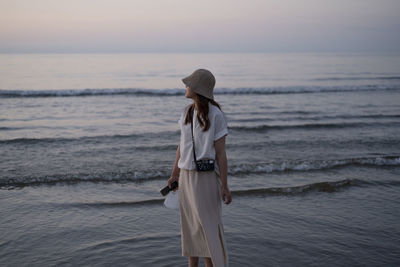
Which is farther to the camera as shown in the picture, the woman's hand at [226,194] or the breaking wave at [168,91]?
the breaking wave at [168,91]

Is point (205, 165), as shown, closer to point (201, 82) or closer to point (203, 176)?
point (203, 176)

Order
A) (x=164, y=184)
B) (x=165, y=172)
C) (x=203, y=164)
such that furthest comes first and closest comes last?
(x=165, y=172) → (x=164, y=184) → (x=203, y=164)

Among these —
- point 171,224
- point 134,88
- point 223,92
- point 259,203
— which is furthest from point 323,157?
point 134,88

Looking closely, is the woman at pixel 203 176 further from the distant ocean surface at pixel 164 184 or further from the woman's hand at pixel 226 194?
the distant ocean surface at pixel 164 184

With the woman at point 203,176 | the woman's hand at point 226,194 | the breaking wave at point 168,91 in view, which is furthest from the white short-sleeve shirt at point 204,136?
the breaking wave at point 168,91

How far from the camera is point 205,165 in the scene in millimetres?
2930

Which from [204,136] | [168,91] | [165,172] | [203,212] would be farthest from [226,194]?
[168,91]

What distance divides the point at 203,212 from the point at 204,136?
0.64m

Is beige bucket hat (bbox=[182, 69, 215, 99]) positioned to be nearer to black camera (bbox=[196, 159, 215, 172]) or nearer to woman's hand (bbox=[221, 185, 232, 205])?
black camera (bbox=[196, 159, 215, 172])

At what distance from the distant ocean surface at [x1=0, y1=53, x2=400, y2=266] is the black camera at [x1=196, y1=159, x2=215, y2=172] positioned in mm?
1639

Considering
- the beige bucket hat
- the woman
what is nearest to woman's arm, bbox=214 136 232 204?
the woman

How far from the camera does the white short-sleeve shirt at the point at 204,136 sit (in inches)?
113

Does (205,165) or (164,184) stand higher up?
(205,165)

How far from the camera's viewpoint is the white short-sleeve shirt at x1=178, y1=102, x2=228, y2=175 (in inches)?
113
